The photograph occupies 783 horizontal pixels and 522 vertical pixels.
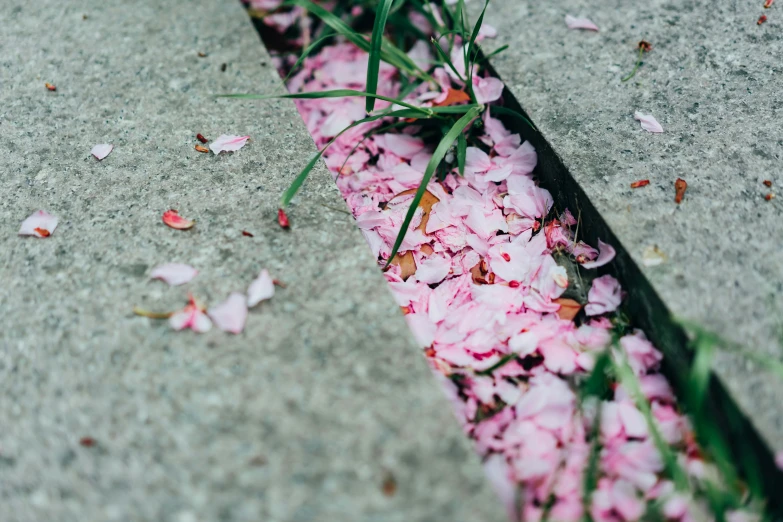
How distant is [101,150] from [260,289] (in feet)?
1.98

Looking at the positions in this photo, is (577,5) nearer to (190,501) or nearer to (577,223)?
(577,223)

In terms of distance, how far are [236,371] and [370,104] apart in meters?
0.70

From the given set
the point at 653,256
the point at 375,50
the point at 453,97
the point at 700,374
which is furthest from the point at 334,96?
the point at 700,374

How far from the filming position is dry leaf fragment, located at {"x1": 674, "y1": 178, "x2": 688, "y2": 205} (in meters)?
1.23

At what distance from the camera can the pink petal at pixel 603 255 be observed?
4.05 feet

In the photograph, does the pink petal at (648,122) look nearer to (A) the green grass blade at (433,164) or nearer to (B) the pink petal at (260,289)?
(A) the green grass blade at (433,164)

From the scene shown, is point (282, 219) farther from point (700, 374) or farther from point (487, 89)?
point (700, 374)

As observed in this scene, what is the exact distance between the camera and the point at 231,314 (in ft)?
3.61

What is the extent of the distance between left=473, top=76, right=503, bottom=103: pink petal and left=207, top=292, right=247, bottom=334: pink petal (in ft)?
2.76

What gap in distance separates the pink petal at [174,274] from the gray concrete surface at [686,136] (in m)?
0.84

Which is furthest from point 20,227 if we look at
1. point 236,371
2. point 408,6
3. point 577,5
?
point 577,5

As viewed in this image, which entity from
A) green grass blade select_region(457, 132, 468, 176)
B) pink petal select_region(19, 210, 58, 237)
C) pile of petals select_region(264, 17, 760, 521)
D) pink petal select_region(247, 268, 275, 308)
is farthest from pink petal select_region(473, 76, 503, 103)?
pink petal select_region(19, 210, 58, 237)

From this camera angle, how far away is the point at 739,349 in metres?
0.96

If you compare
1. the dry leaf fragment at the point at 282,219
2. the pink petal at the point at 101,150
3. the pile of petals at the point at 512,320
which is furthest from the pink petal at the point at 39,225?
the pile of petals at the point at 512,320
